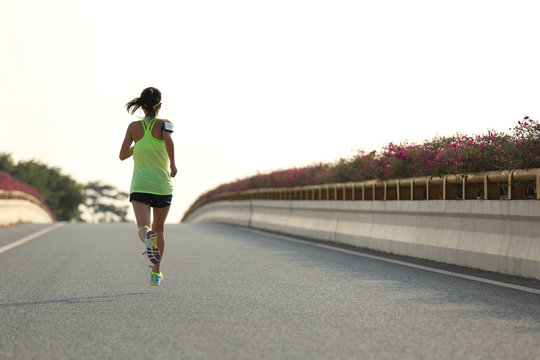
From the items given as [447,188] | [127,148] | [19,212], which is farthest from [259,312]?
[19,212]

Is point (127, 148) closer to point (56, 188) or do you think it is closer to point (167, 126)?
point (167, 126)

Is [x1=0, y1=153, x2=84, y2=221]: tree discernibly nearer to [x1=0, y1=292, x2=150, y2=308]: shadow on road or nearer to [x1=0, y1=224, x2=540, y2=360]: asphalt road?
[x1=0, y1=224, x2=540, y2=360]: asphalt road

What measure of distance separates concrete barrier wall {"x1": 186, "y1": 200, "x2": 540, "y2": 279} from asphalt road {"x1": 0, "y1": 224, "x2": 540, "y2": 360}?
717 millimetres

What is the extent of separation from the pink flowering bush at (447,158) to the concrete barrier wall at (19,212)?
12.4 meters

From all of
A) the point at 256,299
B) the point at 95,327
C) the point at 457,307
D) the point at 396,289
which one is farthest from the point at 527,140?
the point at 95,327

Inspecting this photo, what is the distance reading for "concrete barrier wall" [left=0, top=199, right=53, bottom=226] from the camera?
2895 centimetres

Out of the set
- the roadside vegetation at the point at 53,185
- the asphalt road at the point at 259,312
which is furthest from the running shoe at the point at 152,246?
the roadside vegetation at the point at 53,185

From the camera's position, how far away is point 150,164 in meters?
9.27

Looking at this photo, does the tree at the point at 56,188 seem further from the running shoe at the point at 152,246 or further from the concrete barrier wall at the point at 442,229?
the running shoe at the point at 152,246

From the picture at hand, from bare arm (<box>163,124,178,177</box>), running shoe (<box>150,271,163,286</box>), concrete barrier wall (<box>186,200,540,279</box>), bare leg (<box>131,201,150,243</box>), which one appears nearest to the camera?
bare arm (<box>163,124,178,177</box>)

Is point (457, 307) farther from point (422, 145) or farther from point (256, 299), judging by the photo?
point (422, 145)

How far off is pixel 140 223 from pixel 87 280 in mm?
1476

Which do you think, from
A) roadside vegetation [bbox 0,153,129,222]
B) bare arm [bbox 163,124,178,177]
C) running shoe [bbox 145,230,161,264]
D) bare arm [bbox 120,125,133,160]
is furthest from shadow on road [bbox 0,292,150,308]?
roadside vegetation [bbox 0,153,129,222]

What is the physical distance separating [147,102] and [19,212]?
26.1 metres
